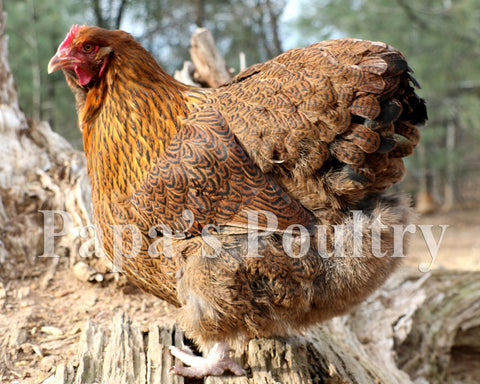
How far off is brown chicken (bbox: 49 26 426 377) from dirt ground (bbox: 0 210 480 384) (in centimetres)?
67

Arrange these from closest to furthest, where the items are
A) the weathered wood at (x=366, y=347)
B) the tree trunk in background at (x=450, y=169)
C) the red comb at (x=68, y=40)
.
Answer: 1. the red comb at (x=68, y=40)
2. the weathered wood at (x=366, y=347)
3. the tree trunk in background at (x=450, y=169)

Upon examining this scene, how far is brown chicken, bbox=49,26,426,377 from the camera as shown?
2230 millimetres

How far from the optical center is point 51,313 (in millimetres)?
3061

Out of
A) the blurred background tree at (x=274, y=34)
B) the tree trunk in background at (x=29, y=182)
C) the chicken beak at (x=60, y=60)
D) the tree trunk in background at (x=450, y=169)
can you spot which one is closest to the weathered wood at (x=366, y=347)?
the tree trunk in background at (x=29, y=182)

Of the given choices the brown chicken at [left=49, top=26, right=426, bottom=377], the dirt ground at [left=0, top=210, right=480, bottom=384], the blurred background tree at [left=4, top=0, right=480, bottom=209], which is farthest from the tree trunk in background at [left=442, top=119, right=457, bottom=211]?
the brown chicken at [left=49, top=26, right=426, bottom=377]

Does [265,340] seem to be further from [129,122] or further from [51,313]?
[129,122]

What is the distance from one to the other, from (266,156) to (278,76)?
19.5 inches

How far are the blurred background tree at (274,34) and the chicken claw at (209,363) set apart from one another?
18.7ft

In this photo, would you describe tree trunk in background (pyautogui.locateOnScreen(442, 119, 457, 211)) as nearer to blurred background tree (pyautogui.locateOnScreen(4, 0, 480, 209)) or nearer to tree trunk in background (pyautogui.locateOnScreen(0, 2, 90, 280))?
blurred background tree (pyautogui.locateOnScreen(4, 0, 480, 209))


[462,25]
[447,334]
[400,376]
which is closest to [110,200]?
[400,376]

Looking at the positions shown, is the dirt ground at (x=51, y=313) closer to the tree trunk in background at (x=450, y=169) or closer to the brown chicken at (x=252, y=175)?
the brown chicken at (x=252, y=175)

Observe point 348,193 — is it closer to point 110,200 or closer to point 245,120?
point 245,120

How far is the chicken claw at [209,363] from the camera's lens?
8.24 feet

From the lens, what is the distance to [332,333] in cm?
322
